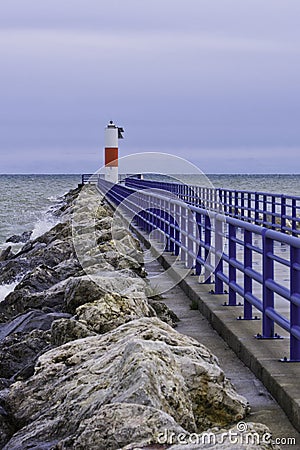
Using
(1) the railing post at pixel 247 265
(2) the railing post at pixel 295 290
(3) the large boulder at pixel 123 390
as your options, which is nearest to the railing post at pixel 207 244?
(1) the railing post at pixel 247 265

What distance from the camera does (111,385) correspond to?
5.11 metres

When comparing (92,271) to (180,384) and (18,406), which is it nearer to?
(18,406)

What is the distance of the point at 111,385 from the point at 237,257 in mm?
8781

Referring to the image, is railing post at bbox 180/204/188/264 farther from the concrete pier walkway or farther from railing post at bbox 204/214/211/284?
railing post at bbox 204/214/211/284

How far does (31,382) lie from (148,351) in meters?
1.21

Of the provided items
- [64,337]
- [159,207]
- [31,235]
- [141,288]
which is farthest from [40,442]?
[31,235]

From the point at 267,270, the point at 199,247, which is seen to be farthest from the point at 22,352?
the point at 199,247

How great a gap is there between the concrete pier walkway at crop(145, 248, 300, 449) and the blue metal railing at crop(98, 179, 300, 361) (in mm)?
239

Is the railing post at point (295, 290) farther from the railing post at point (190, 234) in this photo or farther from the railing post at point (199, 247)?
the railing post at point (190, 234)

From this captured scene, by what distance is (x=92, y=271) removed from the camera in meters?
10.5

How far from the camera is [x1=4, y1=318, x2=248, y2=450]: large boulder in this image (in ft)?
A: 15.1

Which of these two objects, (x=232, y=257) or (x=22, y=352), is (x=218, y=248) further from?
(x=22, y=352)

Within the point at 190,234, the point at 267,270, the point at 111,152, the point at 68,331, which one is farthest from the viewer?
the point at 111,152

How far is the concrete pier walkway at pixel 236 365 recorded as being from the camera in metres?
5.46
